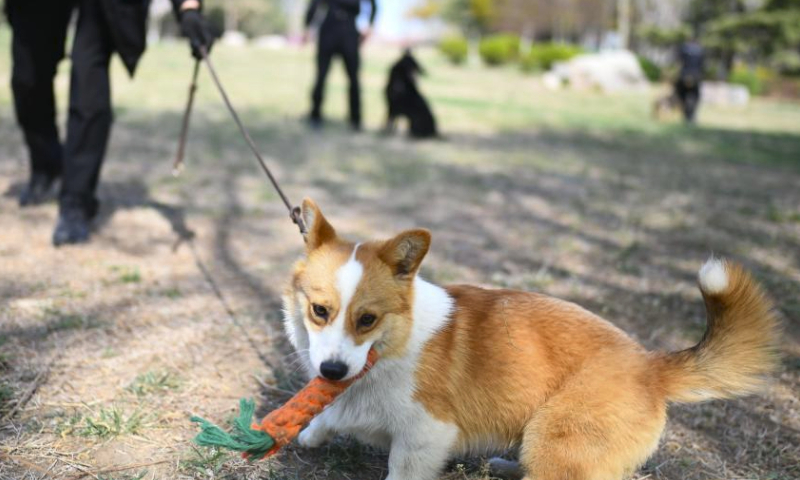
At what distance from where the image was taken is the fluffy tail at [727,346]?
2010mm

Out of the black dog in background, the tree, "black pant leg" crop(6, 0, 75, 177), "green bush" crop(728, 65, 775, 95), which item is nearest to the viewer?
"black pant leg" crop(6, 0, 75, 177)

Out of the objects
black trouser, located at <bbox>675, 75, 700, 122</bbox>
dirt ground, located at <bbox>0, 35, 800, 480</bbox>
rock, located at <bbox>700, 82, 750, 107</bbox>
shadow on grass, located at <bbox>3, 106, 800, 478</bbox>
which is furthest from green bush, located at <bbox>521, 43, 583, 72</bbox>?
shadow on grass, located at <bbox>3, 106, 800, 478</bbox>

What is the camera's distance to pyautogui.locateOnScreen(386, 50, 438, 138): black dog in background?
9422 mm

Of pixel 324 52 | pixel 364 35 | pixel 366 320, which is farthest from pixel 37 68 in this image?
pixel 364 35

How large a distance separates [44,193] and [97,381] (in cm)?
264

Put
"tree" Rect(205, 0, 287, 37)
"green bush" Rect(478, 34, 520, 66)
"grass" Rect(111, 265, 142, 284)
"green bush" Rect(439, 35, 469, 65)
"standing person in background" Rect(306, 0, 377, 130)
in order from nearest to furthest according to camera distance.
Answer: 1. "grass" Rect(111, 265, 142, 284)
2. "standing person in background" Rect(306, 0, 377, 130)
3. "green bush" Rect(478, 34, 520, 66)
4. "green bush" Rect(439, 35, 469, 65)
5. "tree" Rect(205, 0, 287, 37)

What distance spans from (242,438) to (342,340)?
0.45 metres

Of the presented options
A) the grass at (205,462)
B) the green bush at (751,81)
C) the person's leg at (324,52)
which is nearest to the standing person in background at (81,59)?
the grass at (205,462)

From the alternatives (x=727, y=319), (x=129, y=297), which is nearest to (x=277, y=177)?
(x=129, y=297)

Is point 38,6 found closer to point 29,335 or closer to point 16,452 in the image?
point 29,335

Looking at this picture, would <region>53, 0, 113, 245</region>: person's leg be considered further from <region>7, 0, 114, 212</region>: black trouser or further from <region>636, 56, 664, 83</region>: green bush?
<region>636, 56, 664, 83</region>: green bush

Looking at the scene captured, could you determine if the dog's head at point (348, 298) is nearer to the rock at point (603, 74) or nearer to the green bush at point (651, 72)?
the rock at point (603, 74)

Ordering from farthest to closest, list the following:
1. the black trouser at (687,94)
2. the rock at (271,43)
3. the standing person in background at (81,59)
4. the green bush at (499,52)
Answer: the rock at (271,43), the green bush at (499,52), the black trouser at (687,94), the standing person in background at (81,59)

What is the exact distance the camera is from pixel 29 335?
295cm
